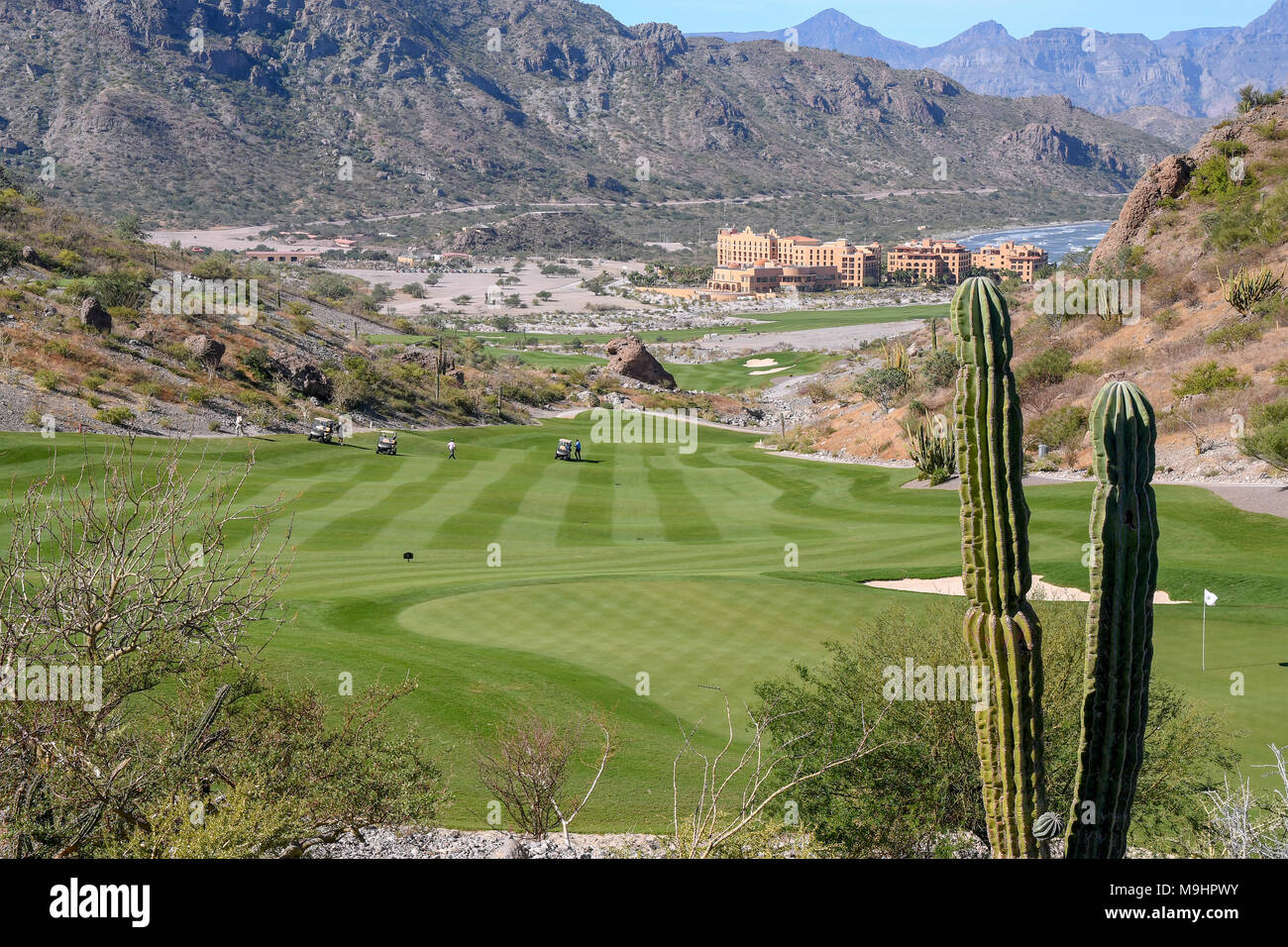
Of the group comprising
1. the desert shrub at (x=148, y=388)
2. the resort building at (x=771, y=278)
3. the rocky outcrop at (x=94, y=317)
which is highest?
the resort building at (x=771, y=278)

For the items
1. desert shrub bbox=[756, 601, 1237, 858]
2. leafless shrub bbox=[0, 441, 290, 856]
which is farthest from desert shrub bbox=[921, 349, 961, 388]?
leafless shrub bbox=[0, 441, 290, 856]

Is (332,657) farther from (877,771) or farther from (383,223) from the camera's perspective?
(383,223)

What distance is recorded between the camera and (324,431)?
41.8 m

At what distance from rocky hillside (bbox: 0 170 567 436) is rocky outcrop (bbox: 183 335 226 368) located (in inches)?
2.4

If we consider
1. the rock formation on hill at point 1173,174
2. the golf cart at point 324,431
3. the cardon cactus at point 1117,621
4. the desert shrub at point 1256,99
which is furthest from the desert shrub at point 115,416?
the desert shrub at point 1256,99

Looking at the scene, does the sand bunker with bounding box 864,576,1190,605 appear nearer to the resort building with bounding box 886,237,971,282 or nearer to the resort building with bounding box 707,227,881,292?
the resort building with bounding box 707,227,881,292

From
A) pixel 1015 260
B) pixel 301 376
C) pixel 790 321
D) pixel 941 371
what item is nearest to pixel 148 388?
pixel 301 376

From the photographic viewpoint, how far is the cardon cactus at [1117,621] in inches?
266

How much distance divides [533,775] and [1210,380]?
34815 mm

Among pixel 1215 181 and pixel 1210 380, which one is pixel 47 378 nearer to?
pixel 1210 380

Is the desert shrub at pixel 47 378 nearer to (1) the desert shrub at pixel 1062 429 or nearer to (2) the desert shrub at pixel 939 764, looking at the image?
(2) the desert shrub at pixel 939 764

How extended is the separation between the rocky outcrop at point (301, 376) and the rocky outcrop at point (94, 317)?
23.9ft
